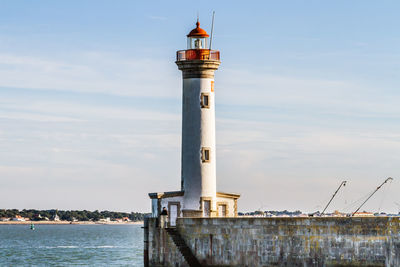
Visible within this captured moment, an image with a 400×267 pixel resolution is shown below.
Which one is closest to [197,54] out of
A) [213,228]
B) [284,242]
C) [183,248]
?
[213,228]

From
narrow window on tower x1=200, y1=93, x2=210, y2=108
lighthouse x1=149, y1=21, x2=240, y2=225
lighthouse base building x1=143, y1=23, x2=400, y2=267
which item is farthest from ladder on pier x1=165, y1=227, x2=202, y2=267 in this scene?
narrow window on tower x1=200, y1=93, x2=210, y2=108

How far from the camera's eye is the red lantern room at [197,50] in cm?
4060

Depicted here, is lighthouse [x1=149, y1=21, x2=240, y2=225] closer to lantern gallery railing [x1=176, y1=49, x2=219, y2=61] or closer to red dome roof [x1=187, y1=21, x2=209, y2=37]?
lantern gallery railing [x1=176, y1=49, x2=219, y2=61]

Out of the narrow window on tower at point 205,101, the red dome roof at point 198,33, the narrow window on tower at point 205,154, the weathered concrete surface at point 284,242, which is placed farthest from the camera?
the red dome roof at point 198,33

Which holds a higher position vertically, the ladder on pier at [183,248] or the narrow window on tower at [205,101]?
the narrow window on tower at [205,101]

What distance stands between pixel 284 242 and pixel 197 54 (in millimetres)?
11305

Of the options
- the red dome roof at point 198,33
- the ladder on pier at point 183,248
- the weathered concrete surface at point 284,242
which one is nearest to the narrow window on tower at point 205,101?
the red dome roof at point 198,33

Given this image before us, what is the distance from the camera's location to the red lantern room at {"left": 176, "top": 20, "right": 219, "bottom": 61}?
40.6 meters

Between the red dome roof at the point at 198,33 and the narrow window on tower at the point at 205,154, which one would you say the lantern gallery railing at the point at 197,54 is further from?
the narrow window on tower at the point at 205,154

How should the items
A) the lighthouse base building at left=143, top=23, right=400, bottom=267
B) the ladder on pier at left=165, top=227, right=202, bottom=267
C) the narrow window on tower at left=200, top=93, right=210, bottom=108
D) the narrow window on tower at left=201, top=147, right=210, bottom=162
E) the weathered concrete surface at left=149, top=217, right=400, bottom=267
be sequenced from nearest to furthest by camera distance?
the weathered concrete surface at left=149, top=217, right=400, bottom=267
the lighthouse base building at left=143, top=23, right=400, bottom=267
the ladder on pier at left=165, top=227, right=202, bottom=267
the narrow window on tower at left=201, top=147, right=210, bottom=162
the narrow window on tower at left=200, top=93, right=210, bottom=108

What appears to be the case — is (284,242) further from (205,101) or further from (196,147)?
(205,101)

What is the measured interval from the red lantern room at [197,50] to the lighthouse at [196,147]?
5cm

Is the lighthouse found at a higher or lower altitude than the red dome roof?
lower

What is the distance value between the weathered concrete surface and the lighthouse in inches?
97.7
